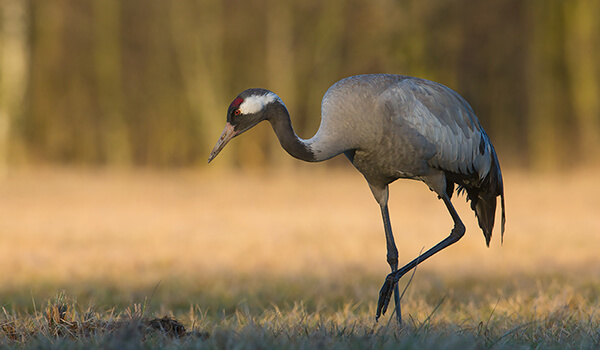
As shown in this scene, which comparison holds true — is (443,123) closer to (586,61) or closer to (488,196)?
(488,196)

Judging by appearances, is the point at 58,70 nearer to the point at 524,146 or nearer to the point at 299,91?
the point at 299,91

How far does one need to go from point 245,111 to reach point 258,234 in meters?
5.63

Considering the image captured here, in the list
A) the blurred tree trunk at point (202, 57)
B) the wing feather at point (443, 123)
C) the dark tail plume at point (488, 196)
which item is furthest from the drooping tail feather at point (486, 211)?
the blurred tree trunk at point (202, 57)

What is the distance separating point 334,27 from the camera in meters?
→ 20.8

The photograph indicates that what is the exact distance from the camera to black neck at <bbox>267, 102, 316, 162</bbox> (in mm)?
4438

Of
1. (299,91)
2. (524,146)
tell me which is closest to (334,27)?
(299,91)

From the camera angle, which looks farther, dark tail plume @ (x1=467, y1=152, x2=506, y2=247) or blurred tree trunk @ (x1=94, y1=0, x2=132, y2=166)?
blurred tree trunk @ (x1=94, y1=0, x2=132, y2=166)

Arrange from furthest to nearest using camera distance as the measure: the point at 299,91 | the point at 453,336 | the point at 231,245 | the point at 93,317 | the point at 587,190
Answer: the point at 299,91, the point at 587,190, the point at 231,245, the point at 93,317, the point at 453,336

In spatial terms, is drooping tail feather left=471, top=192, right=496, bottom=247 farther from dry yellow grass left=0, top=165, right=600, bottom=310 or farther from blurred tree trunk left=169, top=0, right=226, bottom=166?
blurred tree trunk left=169, top=0, right=226, bottom=166

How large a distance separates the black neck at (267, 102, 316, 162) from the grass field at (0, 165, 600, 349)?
3.24 feet

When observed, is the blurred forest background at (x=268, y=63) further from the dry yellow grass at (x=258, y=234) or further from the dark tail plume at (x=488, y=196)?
the dark tail plume at (x=488, y=196)

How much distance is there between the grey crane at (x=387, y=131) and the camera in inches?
175

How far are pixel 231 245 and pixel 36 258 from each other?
7.62 feet

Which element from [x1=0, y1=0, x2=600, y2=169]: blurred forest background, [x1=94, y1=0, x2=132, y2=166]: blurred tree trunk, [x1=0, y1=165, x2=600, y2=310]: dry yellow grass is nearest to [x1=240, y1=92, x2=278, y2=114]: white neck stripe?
[x1=0, y1=165, x2=600, y2=310]: dry yellow grass
